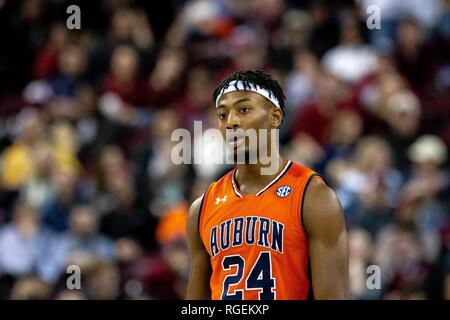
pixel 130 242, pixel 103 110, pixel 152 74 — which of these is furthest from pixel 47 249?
pixel 152 74

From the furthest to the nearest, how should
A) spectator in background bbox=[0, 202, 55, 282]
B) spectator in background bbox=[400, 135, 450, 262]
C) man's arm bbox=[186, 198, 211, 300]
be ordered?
spectator in background bbox=[0, 202, 55, 282] < spectator in background bbox=[400, 135, 450, 262] < man's arm bbox=[186, 198, 211, 300]

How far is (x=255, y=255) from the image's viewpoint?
4699mm

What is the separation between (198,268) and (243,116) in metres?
0.83

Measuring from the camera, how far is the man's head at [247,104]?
477cm

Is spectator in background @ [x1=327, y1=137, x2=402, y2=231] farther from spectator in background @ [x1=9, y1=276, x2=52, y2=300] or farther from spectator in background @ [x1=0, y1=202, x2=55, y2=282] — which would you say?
spectator in background @ [x1=0, y1=202, x2=55, y2=282]

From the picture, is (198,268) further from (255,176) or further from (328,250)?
(328,250)

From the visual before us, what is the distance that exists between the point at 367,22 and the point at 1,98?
4.75 m

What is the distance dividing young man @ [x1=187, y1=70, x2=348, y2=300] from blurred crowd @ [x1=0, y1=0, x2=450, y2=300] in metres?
3.27

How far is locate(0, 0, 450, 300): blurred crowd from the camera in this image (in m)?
8.66

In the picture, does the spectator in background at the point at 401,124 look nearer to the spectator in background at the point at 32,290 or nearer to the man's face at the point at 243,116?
the spectator in background at the point at 32,290

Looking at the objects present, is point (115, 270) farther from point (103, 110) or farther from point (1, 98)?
point (1, 98)

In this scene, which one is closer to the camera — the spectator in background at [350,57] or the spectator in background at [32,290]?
the spectator in background at [32,290]

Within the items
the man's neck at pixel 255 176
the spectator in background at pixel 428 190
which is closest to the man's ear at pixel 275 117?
the man's neck at pixel 255 176

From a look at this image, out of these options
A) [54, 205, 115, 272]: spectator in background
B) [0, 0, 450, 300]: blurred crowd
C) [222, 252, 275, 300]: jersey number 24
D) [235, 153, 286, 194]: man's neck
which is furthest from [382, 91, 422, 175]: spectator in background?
[222, 252, 275, 300]: jersey number 24
